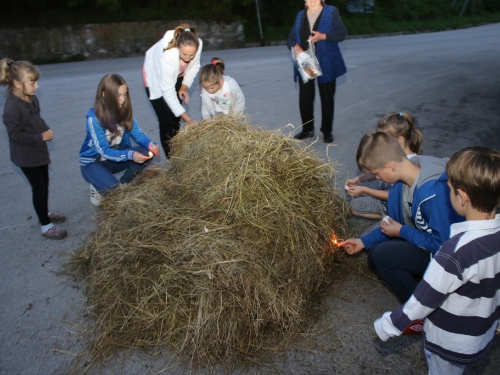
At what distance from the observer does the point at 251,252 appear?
2986 mm

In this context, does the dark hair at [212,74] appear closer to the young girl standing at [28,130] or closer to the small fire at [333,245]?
the young girl standing at [28,130]

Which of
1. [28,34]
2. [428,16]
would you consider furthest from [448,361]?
[428,16]

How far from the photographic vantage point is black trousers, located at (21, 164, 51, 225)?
13.3ft

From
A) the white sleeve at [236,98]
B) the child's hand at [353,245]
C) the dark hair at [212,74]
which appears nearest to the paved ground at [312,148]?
the child's hand at [353,245]

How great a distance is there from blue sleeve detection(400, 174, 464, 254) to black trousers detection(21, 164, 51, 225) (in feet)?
10.5

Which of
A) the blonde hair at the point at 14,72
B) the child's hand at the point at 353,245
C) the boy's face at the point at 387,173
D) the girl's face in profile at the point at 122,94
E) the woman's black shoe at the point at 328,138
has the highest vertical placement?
the blonde hair at the point at 14,72

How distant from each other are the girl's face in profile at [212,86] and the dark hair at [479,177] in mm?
3109

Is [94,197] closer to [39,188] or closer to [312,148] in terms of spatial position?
[39,188]

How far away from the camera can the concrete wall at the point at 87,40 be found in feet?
56.3

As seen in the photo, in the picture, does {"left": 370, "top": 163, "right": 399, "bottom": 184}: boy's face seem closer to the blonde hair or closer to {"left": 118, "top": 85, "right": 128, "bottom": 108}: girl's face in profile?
{"left": 118, "top": 85, "right": 128, "bottom": 108}: girl's face in profile

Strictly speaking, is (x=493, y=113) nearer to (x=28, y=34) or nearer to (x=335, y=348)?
(x=335, y=348)

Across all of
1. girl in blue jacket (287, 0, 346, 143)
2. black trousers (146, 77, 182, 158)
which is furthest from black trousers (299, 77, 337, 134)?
black trousers (146, 77, 182, 158)

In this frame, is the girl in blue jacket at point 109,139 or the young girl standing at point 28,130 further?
the girl in blue jacket at point 109,139

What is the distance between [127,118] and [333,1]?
26.2 m
